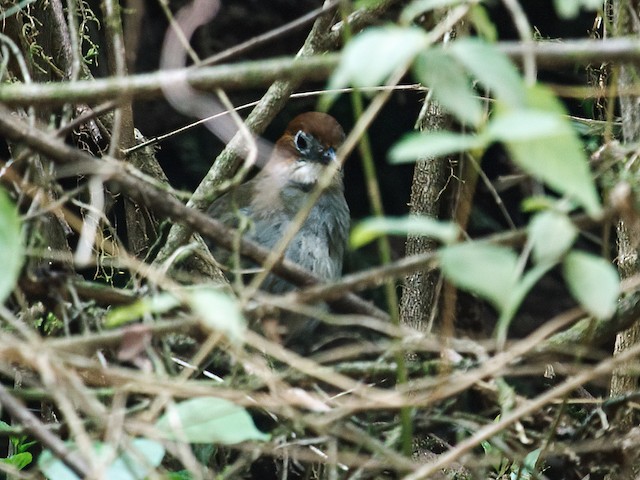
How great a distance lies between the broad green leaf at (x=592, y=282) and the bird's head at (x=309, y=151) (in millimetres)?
3020

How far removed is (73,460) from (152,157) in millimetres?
1954

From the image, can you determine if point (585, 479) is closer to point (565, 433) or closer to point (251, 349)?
point (565, 433)

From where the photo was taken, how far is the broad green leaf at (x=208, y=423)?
137cm

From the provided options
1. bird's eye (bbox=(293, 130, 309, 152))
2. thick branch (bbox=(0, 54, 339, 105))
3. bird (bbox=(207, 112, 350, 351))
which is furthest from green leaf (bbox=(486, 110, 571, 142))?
bird's eye (bbox=(293, 130, 309, 152))

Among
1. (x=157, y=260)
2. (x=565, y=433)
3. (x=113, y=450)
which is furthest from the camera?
(x=157, y=260)

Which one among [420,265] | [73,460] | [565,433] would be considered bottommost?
[565,433]

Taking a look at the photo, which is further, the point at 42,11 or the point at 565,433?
the point at 42,11

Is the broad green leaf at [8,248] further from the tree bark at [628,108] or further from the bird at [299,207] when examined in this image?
the bird at [299,207]

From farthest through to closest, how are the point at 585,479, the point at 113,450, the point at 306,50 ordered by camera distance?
the point at 306,50, the point at 585,479, the point at 113,450

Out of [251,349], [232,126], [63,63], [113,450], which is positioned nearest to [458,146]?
[113,450]

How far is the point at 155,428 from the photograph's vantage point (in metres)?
1.40

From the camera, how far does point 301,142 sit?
4.25 m

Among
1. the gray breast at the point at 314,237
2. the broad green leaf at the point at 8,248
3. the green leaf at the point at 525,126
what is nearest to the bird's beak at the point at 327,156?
the gray breast at the point at 314,237

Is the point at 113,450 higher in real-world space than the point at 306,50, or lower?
lower
